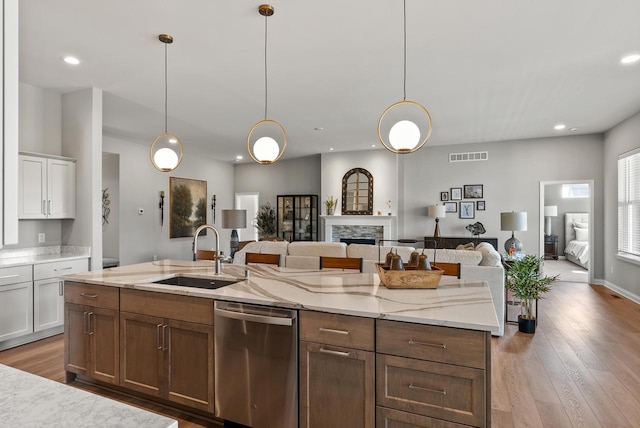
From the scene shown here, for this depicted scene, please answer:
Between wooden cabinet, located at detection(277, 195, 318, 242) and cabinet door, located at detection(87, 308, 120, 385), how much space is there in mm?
6452

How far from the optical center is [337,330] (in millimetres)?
1802

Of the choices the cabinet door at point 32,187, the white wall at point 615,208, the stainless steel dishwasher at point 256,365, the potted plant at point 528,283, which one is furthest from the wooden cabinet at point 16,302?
the white wall at point 615,208

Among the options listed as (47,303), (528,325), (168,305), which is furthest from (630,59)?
(47,303)

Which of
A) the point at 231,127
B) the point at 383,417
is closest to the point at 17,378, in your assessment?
the point at 383,417

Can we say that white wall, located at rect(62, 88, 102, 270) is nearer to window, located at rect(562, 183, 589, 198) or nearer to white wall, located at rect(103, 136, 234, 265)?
white wall, located at rect(103, 136, 234, 265)

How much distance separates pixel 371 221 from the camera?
816cm

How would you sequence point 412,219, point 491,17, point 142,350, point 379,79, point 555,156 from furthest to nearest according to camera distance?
point 412,219, point 555,156, point 379,79, point 491,17, point 142,350

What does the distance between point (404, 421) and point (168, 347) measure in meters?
1.52

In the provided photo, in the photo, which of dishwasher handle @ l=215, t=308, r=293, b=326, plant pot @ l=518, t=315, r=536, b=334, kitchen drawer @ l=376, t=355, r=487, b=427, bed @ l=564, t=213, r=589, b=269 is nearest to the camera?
kitchen drawer @ l=376, t=355, r=487, b=427

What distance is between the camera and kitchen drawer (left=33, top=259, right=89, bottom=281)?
3742 mm

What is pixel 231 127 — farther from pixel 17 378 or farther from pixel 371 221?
pixel 17 378

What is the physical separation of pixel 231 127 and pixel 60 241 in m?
3.10

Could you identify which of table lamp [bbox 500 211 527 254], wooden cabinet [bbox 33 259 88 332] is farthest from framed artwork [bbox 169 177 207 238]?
table lamp [bbox 500 211 527 254]

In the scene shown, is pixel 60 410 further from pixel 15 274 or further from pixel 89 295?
pixel 15 274
